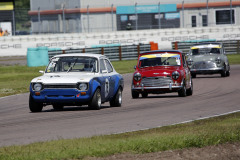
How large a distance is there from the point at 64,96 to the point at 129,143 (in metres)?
5.28

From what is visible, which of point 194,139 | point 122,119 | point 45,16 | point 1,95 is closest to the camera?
point 194,139

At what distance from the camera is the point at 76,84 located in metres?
13.8

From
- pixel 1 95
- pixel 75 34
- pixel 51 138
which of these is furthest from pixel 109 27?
pixel 51 138

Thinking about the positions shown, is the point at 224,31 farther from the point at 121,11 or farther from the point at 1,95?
the point at 1,95

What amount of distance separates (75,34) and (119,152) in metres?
39.2

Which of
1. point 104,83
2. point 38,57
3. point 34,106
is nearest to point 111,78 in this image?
point 104,83

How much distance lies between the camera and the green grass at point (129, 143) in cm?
812

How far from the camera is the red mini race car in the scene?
1778 cm

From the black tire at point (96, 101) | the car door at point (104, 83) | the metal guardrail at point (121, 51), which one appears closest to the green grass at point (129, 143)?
the black tire at point (96, 101)

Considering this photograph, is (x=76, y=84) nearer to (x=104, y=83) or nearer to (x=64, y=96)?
(x=64, y=96)

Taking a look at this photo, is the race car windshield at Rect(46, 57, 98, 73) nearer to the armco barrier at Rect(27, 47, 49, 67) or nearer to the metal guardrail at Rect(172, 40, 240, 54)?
the armco barrier at Rect(27, 47, 49, 67)

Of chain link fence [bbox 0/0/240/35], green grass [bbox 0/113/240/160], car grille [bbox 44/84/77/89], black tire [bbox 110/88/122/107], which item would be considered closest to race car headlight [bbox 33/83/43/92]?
Answer: car grille [bbox 44/84/77/89]

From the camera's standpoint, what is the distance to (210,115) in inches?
518

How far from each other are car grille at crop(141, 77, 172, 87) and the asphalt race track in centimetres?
45
